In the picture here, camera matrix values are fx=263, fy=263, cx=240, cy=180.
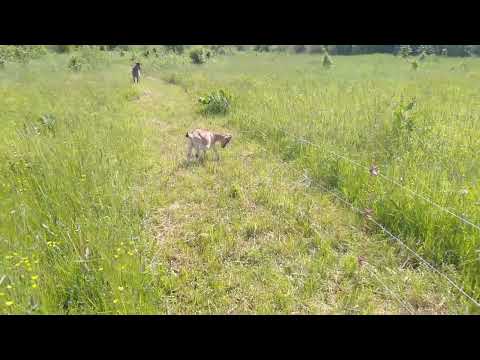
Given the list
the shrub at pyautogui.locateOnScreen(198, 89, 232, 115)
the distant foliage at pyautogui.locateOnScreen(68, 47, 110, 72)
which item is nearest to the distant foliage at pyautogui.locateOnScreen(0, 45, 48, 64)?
the distant foliage at pyautogui.locateOnScreen(68, 47, 110, 72)

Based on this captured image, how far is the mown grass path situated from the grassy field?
0.6 inches

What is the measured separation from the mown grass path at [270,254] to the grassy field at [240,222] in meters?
0.01

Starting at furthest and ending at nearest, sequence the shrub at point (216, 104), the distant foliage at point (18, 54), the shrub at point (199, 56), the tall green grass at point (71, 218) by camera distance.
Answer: the shrub at point (199, 56)
the distant foliage at point (18, 54)
the shrub at point (216, 104)
the tall green grass at point (71, 218)

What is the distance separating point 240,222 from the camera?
3186 millimetres

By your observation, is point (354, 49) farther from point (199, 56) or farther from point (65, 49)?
point (65, 49)

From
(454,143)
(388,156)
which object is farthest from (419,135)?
(388,156)

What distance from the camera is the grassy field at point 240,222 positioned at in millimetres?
2154

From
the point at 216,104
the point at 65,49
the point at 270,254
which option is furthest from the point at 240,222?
the point at 65,49

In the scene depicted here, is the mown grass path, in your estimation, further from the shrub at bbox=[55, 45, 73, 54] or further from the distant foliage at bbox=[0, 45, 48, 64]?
the shrub at bbox=[55, 45, 73, 54]

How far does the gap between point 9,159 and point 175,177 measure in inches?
97.8

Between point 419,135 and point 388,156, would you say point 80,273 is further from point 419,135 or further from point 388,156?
point 419,135

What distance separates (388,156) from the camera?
4.07 m

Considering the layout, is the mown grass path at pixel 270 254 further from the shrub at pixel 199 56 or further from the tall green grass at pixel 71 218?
the shrub at pixel 199 56

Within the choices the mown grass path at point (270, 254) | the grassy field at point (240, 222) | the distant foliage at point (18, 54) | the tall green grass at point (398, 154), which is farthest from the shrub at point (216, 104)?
the distant foliage at point (18, 54)
